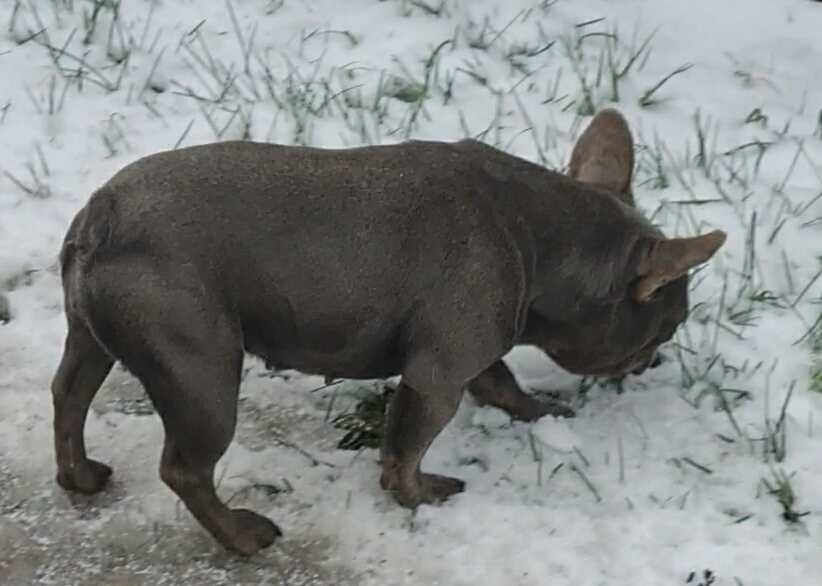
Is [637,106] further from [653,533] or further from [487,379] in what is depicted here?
[653,533]

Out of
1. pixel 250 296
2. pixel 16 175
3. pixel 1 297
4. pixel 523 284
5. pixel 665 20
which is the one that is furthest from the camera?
pixel 665 20

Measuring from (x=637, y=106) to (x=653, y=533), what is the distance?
7.64 ft

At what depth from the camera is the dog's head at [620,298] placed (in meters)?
4.40

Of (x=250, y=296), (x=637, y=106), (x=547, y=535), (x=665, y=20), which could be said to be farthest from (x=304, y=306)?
(x=665, y=20)

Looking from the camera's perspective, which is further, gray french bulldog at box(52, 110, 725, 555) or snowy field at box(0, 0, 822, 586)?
snowy field at box(0, 0, 822, 586)

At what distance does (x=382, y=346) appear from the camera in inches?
166

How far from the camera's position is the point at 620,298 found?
14.8ft

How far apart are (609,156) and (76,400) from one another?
1.70 metres

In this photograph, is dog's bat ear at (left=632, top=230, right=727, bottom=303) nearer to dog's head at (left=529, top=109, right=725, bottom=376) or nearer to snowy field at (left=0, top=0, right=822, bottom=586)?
dog's head at (left=529, top=109, right=725, bottom=376)

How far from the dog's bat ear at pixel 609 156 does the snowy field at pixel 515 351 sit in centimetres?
60

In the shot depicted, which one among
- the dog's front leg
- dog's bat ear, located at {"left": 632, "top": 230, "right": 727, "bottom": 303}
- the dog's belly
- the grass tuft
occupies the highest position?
dog's bat ear, located at {"left": 632, "top": 230, "right": 727, "bottom": 303}

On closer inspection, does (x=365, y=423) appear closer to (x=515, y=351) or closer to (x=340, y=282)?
(x=515, y=351)

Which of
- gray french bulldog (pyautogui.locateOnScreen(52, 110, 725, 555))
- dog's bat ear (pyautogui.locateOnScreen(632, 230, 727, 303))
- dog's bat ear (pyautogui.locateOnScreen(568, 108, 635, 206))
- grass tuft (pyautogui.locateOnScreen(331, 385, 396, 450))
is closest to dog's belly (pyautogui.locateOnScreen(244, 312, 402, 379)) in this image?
gray french bulldog (pyautogui.locateOnScreen(52, 110, 725, 555))

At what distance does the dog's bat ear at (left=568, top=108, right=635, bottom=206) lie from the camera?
4707 mm
